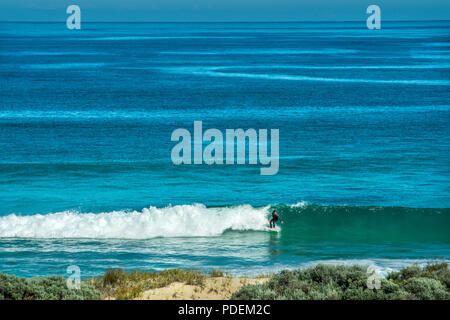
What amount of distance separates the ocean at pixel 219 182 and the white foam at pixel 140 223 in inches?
4.0

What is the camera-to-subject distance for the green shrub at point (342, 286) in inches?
554

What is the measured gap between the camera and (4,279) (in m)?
14.6

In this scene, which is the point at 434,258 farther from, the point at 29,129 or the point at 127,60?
the point at 127,60

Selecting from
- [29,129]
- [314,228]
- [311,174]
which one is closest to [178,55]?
[29,129]

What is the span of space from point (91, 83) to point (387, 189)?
60.5 metres

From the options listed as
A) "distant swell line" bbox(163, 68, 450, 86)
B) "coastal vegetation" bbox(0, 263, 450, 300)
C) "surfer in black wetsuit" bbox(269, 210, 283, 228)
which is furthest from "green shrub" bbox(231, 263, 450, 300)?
"distant swell line" bbox(163, 68, 450, 86)

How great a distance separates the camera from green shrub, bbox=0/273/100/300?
1417 centimetres

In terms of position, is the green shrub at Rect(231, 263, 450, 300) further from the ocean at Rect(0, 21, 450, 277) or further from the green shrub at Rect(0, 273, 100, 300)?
the ocean at Rect(0, 21, 450, 277)

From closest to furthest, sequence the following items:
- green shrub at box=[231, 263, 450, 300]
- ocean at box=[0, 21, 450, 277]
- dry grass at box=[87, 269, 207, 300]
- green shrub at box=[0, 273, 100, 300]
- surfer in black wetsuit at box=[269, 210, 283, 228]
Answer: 1. green shrub at box=[231, 263, 450, 300]
2. green shrub at box=[0, 273, 100, 300]
3. dry grass at box=[87, 269, 207, 300]
4. ocean at box=[0, 21, 450, 277]
5. surfer in black wetsuit at box=[269, 210, 283, 228]

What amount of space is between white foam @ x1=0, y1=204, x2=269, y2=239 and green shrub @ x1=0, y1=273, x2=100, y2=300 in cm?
1410
